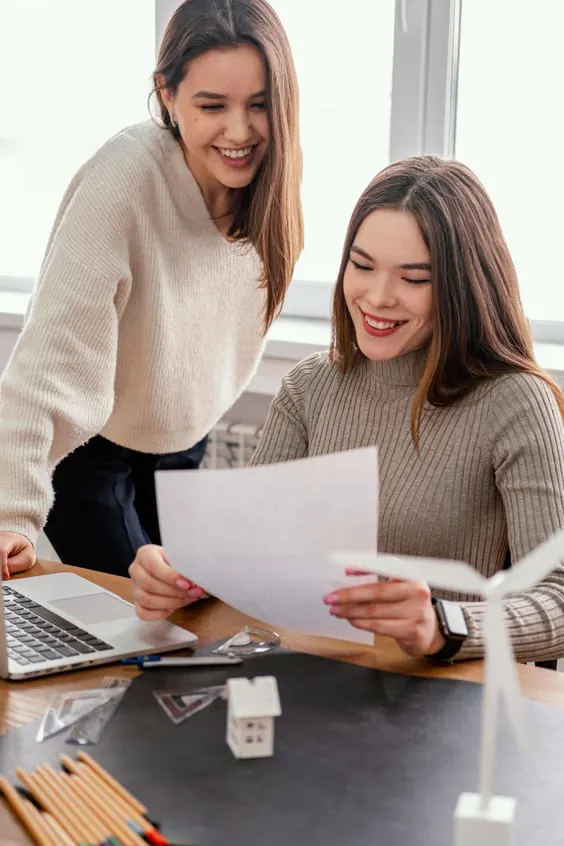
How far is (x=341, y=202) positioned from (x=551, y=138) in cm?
52

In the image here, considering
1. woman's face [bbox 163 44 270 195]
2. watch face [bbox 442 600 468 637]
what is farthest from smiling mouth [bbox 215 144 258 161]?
watch face [bbox 442 600 468 637]

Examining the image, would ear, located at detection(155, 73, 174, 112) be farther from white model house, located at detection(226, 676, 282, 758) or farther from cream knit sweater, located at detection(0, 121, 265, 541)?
white model house, located at detection(226, 676, 282, 758)

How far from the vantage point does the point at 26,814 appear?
0.88 metres

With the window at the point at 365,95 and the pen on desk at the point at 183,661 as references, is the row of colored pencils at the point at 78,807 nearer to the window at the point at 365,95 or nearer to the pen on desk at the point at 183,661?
the pen on desk at the point at 183,661

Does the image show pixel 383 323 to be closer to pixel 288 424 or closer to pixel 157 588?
pixel 288 424

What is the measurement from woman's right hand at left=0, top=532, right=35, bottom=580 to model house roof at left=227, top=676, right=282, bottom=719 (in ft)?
1.97

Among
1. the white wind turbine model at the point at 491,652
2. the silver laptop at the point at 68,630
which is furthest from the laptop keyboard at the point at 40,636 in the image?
the white wind turbine model at the point at 491,652

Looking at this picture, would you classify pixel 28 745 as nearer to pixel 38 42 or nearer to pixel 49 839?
pixel 49 839

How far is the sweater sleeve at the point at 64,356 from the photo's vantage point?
1527mm

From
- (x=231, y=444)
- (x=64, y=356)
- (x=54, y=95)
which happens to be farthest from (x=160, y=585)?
(x=54, y=95)

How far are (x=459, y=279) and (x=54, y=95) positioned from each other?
198cm

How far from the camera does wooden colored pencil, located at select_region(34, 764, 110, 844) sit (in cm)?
85

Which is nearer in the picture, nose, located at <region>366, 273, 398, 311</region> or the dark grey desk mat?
the dark grey desk mat

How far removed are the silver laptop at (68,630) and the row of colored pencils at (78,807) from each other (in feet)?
0.72
